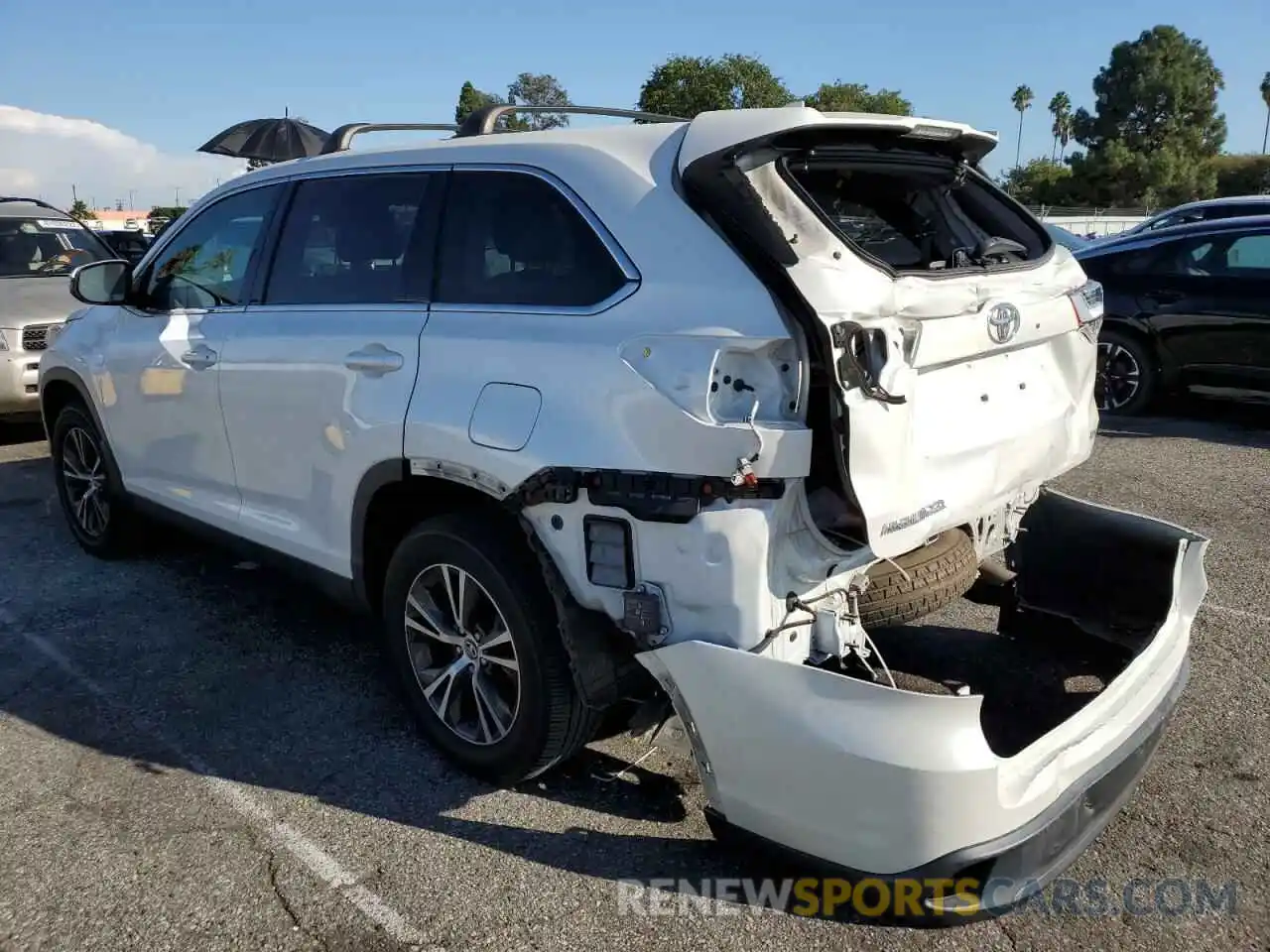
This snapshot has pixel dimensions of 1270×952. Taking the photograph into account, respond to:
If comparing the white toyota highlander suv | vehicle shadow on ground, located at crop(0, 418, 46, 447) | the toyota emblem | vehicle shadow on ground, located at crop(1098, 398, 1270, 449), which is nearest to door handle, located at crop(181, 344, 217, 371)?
the white toyota highlander suv

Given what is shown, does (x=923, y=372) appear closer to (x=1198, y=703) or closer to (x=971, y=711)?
(x=971, y=711)

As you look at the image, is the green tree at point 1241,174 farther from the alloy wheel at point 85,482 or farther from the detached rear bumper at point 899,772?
the detached rear bumper at point 899,772

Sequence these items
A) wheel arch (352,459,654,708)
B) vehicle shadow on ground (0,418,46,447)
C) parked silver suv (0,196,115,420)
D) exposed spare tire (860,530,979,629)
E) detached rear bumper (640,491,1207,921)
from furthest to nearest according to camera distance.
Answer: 1. vehicle shadow on ground (0,418,46,447)
2. parked silver suv (0,196,115,420)
3. exposed spare tire (860,530,979,629)
4. wheel arch (352,459,654,708)
5. detached rear bumper (640,491,1207,921)

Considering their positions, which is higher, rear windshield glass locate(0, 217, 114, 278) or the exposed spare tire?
rear windshield glass locate(0, 217, 114, 278)

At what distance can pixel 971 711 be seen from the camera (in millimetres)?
2350

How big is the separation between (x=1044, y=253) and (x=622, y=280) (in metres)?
1.57

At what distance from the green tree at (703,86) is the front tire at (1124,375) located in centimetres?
4488

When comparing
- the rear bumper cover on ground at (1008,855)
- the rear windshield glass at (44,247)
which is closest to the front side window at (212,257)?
the rear bumper cover on ground at (1008,855)

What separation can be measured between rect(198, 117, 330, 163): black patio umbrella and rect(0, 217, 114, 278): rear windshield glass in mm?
2937

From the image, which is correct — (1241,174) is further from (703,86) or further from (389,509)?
(389,509)

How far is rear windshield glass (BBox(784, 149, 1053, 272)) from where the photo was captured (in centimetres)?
306

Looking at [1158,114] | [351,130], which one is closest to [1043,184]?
[1158,114]

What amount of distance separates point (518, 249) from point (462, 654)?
1.25m
